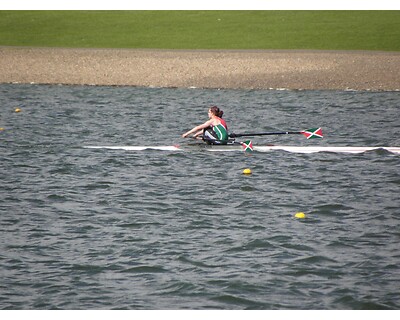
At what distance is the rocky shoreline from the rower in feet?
46.8

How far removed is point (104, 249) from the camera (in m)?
14.3

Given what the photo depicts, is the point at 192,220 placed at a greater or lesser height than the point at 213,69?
lesser

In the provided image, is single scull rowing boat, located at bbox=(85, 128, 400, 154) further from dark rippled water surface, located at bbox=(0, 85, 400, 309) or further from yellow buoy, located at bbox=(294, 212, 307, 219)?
yellow buoy, located at bbox=(294, 212, 307, 219)

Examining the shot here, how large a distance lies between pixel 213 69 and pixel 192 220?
74.6ft

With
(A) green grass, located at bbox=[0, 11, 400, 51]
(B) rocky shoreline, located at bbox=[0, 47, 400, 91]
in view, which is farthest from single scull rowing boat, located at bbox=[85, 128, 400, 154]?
(A) green grass, located at bbox=[0, 11, 400, 51]

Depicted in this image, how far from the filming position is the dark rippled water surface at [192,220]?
12461 millimetres

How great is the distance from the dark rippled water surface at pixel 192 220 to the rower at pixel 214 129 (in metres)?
0.43

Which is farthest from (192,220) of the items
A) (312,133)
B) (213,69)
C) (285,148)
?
(213,69)

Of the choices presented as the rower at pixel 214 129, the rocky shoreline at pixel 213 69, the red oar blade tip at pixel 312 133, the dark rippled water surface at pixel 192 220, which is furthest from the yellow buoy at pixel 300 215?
the rocky shoreline at pixel 213 69

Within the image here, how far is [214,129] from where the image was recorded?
Result: 22359 mm

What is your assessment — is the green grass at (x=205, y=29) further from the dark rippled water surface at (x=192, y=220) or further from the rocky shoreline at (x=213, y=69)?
the dark rippled water surface at (x=192, y=220)

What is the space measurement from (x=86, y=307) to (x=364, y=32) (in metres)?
35.8

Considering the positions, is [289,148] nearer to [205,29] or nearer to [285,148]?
[285,148]

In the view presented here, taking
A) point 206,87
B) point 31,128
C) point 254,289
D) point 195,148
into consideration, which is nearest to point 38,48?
point 206,87
